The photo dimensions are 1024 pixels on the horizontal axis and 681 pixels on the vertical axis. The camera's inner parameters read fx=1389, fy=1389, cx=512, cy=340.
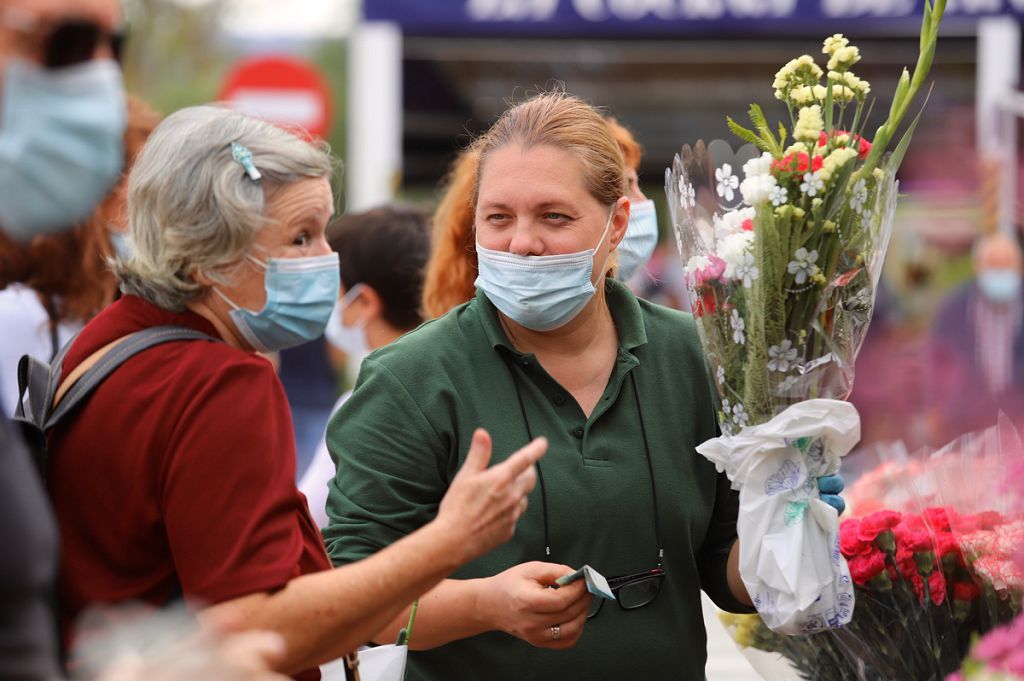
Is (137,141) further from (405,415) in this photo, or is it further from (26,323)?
(405,415)

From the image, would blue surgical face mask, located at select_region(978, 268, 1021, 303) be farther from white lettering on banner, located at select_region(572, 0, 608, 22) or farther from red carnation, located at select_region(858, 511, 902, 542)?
red carnation, located at select_region(858, 511, 902, 542)

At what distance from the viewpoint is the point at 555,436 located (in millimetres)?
2748

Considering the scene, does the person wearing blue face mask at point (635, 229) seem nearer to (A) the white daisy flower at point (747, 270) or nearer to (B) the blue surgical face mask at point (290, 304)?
(A) the white daisy flower at point (747, 270)

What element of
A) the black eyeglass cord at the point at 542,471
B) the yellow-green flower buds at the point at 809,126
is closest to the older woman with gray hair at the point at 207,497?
the black eyeglass cord at the point at 542,471

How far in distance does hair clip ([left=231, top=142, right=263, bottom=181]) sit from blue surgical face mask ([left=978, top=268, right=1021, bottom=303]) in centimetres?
699

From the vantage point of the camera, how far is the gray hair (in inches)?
88.5

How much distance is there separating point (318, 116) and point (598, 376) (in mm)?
10202

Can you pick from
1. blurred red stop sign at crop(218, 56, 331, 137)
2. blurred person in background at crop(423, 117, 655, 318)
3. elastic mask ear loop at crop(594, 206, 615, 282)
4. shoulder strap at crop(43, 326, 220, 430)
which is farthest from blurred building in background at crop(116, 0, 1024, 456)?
shoulder strap at crop(43, 326, 220, 430)

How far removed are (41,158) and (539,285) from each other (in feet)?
4.00

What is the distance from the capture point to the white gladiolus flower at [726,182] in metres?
2.61

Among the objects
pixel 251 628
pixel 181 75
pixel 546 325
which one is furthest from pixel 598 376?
pixel 181 75

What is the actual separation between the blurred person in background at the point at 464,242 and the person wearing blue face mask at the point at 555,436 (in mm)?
727

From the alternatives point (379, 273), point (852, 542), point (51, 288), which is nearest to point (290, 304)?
point (852, 542)

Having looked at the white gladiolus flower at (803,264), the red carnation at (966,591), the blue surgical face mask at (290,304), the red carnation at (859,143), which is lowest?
the red carnation at (966,591)
